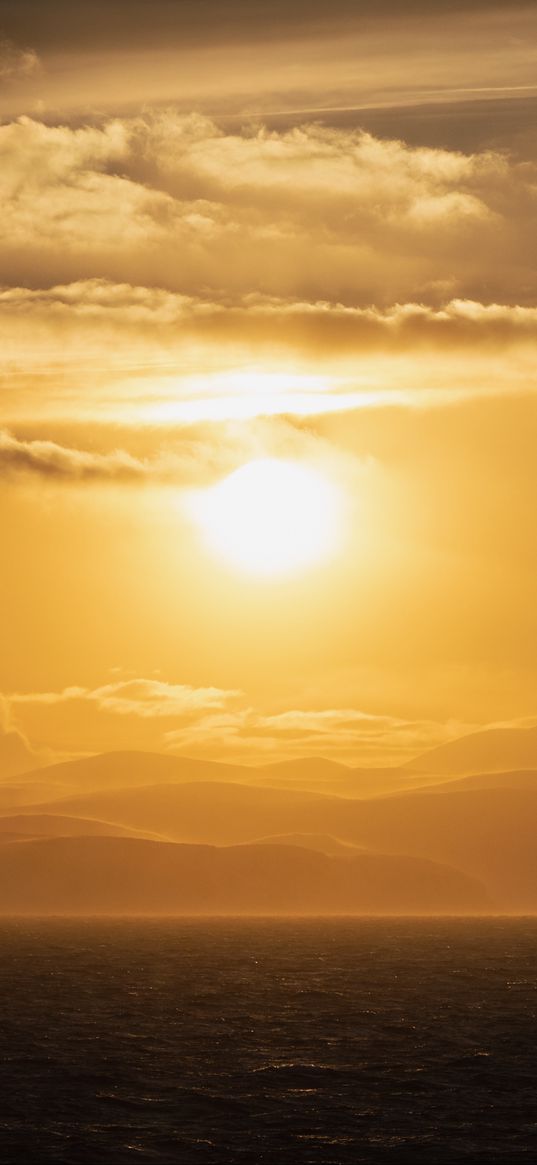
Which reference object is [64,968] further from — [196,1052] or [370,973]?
[196,1052]

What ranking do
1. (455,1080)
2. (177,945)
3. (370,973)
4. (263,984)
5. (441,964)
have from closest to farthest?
1. (455,1080)
2. (263,984)
3. (370,973)
4. (441,964)
5. (177,945)

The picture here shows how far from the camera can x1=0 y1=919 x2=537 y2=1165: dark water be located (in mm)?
54656

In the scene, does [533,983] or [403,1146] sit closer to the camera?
[403,1146]

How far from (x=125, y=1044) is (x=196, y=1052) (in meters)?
5.53

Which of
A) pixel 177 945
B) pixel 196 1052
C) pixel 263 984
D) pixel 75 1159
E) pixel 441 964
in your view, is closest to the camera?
pixel 75 1159

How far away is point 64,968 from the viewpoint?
469 feet

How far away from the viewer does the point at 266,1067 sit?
73562 millimetres

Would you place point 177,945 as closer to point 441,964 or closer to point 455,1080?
point 441,964

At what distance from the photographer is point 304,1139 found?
181ft

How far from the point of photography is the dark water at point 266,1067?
179 feet

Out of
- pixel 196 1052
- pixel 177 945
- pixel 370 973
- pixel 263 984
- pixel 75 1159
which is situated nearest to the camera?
pixel 75 1159

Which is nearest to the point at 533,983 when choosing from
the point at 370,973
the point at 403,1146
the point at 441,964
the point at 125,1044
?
the point at 370,973

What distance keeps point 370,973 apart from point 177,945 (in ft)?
214

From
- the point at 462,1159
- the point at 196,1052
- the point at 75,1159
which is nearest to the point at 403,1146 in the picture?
the point at 462,1159
